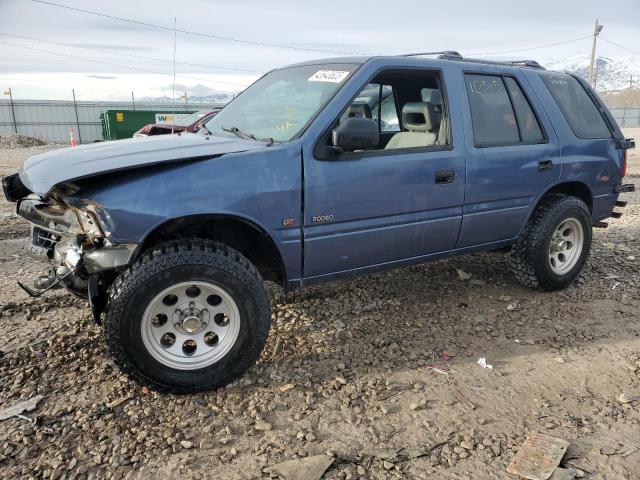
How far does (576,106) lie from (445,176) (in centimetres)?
187

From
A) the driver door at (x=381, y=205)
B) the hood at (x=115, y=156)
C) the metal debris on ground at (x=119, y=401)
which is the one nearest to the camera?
the hood at (x=115, y=156)

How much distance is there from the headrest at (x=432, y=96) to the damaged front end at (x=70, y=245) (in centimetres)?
244

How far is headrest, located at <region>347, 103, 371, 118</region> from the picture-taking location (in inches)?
148

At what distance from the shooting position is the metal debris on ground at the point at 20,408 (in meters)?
2.67

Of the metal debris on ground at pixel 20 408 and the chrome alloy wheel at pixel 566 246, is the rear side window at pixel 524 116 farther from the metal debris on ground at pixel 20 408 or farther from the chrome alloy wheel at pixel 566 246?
the metal debris on ground at pixel 20 408

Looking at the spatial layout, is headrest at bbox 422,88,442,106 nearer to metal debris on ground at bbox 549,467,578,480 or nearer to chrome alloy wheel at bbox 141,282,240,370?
chrome alloy wheel at bbox 141,282,240,370

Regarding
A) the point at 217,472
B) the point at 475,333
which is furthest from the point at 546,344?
the point at 217,472

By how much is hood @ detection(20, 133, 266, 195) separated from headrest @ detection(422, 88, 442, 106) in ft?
4.92

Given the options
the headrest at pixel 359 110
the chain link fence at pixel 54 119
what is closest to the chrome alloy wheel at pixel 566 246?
the headrest at pixel 359 110

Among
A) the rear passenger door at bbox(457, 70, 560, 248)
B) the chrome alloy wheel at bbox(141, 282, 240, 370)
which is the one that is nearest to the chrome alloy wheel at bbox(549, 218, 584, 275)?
the rear passenger door at bbox(457, 70, 560, 248)

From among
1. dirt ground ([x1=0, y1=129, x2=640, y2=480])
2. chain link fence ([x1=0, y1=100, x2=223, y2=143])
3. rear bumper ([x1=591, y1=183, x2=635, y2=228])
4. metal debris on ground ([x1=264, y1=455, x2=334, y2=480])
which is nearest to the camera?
metal debris on ground ([x1=264, y1=455, x2=334, y2=480])

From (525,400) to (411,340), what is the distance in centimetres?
90

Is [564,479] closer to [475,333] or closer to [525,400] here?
[525,400]

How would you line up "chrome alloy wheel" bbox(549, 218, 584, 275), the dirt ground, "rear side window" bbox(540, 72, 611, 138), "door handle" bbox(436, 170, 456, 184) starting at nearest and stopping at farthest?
the dirt ground < "door handle" bbox(436, 170, 456, 184) < "rear side window" bbox(540, 72, 611, 138) < "chrome alloy wheel" bbox(549, 218, 584, 275)
